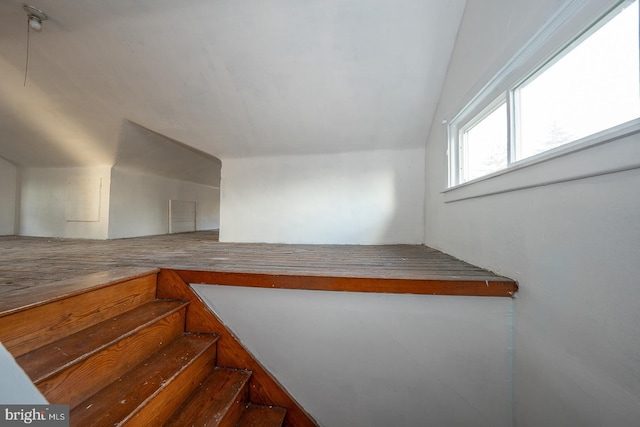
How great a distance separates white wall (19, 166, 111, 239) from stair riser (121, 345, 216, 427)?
399 cm

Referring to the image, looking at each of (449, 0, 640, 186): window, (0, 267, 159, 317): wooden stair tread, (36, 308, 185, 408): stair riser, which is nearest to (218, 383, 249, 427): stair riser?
(36, 308, 185, 408): stair riser

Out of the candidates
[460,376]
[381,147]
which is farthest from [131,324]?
[381,147]

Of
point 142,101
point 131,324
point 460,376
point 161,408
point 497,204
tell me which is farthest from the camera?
point 142,101

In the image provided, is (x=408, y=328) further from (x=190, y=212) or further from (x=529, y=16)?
(x=190, y=212)

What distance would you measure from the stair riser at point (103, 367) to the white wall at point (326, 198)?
7.61ft

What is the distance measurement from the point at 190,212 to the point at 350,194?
4.52 meters

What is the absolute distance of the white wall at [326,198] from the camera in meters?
3.22

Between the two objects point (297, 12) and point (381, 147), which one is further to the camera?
point (381, 147)

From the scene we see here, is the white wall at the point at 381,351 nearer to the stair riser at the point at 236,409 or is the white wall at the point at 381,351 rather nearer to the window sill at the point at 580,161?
the stair riser at the point at 236,409

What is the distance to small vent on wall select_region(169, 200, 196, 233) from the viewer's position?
5.28m

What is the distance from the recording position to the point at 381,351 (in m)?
1.38

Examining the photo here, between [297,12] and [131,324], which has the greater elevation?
[297,12]

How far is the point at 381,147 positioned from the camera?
3240 mm

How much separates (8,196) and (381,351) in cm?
704
